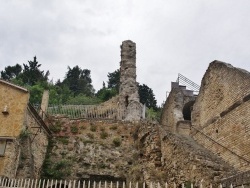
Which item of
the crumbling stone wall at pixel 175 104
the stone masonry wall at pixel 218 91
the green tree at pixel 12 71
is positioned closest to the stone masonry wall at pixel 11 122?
the stone masonry wall at pixel 218 91

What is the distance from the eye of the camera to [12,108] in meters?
14.1

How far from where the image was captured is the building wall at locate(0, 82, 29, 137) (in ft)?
44.6

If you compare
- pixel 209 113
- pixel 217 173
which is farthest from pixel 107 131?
pixel 217 173

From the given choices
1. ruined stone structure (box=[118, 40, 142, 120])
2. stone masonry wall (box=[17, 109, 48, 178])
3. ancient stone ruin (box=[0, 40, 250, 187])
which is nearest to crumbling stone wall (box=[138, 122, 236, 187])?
ancient stone ruin (box=[0, 40, 250, 187])

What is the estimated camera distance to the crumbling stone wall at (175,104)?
78.2 ft

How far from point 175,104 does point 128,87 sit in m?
3.83

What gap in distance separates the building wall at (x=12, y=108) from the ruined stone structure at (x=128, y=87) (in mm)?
7869

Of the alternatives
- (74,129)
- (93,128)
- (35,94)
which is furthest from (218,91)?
(35,94)

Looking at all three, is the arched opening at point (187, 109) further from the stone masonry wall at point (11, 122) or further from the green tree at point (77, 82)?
the green tree at point (77, 82)

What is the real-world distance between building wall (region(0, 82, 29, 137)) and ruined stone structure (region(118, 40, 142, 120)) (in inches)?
310

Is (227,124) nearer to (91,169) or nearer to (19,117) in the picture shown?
(91,169)

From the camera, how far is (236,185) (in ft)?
25.4

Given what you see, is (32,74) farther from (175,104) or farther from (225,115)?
(225,115)

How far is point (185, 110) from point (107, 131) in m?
10.1
